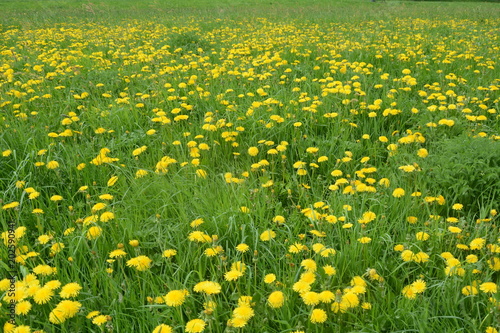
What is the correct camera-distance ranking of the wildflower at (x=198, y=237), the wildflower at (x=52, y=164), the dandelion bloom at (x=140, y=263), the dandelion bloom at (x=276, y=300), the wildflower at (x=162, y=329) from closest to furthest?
the wildflower at (x=162, y=329), the dandelion bloom at (x=276, y=300), the dandelion bloom at (x=140, y=263), the wildflower at (x=198, y=237), the wildflower at (x=52, y=164)

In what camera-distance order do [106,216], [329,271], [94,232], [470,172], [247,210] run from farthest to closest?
1. [470,172]
2. [247,210]
3. [106,216]
4. [94,232]
5. [329,271]

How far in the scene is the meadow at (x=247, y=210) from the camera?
5.39 ft

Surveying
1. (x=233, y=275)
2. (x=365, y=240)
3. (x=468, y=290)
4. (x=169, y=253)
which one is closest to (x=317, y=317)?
(x=233, y=275)

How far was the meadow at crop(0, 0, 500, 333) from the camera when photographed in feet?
5.39

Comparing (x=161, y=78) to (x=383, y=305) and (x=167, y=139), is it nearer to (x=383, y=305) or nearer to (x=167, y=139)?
(x=167, y=139)

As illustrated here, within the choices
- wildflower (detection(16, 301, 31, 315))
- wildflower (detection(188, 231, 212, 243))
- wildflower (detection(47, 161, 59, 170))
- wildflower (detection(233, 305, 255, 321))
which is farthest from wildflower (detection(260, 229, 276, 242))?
wildflower (detection(47, 161, 59, 170))

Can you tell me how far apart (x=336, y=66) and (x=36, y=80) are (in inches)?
145

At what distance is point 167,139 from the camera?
3311 mm

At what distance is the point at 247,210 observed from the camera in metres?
2.28

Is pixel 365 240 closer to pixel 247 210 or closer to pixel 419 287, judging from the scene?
pixel 419 287

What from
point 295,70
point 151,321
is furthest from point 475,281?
point 295,70

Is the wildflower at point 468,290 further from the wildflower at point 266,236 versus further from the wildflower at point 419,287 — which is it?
the wildflower at point 266,236

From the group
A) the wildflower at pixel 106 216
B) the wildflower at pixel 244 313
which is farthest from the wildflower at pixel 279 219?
the wildflower at pixel 106 216

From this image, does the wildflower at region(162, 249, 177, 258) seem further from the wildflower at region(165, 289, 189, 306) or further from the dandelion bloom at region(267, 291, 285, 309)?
the dandelion bloom at region(267, 291, 285, 309)
